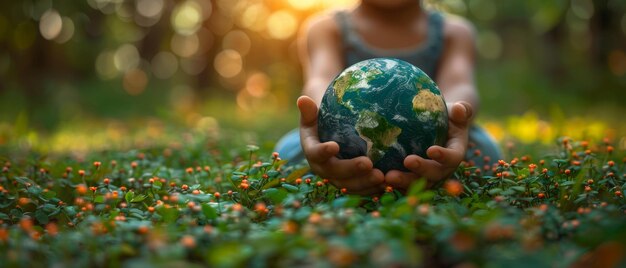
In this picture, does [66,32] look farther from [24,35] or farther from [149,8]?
[149,8]

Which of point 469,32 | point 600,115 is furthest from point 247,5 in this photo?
point 469,32

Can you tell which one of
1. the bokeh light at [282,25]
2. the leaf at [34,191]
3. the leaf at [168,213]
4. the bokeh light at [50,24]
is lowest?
the leaf at [34,191]

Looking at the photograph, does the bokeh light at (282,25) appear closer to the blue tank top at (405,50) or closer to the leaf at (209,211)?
the blue tank top at (405,50)

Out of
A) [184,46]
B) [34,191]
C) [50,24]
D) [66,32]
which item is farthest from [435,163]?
[184,46]

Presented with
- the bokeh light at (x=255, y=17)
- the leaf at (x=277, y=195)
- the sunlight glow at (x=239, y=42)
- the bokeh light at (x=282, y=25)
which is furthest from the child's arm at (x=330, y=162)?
the sunlight glow at (x=239, y=42)

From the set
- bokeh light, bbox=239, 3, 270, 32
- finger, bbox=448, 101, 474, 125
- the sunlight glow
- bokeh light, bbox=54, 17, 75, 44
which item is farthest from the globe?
the sunlight glow

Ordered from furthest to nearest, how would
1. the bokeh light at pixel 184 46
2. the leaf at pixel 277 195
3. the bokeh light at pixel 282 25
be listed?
the bokeh light at pixel 184 46 < the bokeh light at pixel 282 25 < the leaf at pixel 277 195

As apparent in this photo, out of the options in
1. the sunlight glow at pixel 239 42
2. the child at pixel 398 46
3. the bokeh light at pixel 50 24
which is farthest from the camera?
the sunlight glow at pixel 239 42

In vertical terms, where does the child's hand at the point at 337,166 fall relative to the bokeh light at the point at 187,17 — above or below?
below
